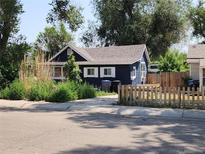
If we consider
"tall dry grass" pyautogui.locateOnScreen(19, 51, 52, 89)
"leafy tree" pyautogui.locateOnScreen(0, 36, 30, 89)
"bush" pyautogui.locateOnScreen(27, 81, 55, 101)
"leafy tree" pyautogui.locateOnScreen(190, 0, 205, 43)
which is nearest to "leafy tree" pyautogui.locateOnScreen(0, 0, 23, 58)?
"leafy tree" pyautogui.locateOnScreen(0, 36, 30, 89)

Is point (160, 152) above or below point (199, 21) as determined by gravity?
below

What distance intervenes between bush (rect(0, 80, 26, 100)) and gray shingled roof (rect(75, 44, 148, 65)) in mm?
14977

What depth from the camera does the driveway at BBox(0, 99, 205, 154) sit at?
30.2ft

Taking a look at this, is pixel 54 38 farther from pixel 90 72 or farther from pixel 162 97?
pixel 162 97

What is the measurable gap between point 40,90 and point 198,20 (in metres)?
46.1

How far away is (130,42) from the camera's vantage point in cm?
5341

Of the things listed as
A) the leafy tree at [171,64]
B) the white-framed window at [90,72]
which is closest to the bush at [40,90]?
the white-framed window at [90,72]

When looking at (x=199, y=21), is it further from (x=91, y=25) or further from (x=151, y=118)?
(x=151, y=118)

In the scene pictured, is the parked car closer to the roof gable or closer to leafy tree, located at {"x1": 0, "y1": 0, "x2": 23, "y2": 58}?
the roof gable

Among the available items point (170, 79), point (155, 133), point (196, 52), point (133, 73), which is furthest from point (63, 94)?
point (170, 79)

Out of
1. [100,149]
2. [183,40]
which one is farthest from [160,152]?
[183,40]

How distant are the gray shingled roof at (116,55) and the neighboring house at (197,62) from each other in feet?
16.3

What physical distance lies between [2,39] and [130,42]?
2762 centimetres

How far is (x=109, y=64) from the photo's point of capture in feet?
122
